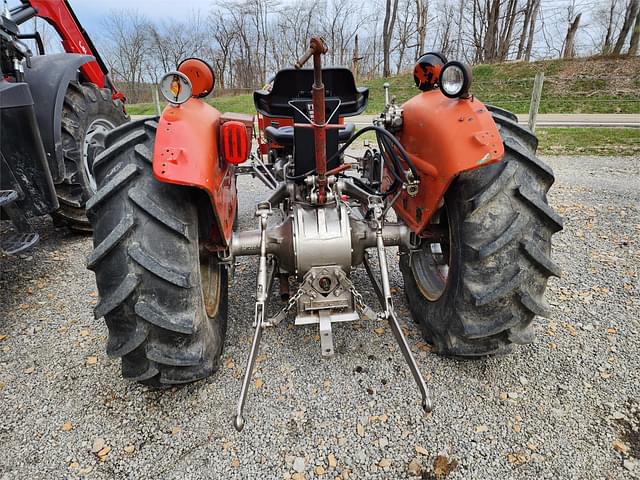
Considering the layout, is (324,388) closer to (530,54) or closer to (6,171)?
(6,171)

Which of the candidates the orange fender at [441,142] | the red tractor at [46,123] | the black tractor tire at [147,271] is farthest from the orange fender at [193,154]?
the red tractor at [46,123]

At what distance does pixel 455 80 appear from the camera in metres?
1.82

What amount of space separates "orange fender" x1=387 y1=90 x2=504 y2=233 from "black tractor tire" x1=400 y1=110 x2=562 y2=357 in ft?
0.42

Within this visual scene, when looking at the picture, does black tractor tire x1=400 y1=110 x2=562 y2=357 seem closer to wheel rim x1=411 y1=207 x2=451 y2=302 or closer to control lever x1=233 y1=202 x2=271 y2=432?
wheel rim x1=411 y1=207 x2=451 y2=302

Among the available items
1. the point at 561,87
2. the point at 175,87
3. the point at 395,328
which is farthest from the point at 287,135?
the point at 561,87

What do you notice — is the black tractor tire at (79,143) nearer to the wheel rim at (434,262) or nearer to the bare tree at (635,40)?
the wheel rim at (434,262)

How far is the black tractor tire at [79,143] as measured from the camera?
148 inches

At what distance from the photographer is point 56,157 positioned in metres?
3.41

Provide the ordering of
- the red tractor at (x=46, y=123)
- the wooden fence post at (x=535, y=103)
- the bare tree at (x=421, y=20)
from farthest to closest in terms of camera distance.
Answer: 1. the bare tree at (x=421, y=20)
2. the wooden fence post at (x=535, y=103)
3. the red tractor at (x=46, y=123)

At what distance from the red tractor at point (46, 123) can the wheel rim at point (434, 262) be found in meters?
2.53

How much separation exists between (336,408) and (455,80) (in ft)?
5.22

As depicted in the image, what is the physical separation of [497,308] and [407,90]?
63.1 feet

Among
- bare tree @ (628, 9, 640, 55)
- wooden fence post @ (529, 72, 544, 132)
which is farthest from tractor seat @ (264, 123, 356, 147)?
bare tree @ (628, 9, 640, 55)

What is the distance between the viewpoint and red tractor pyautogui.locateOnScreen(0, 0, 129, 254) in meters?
2.84
